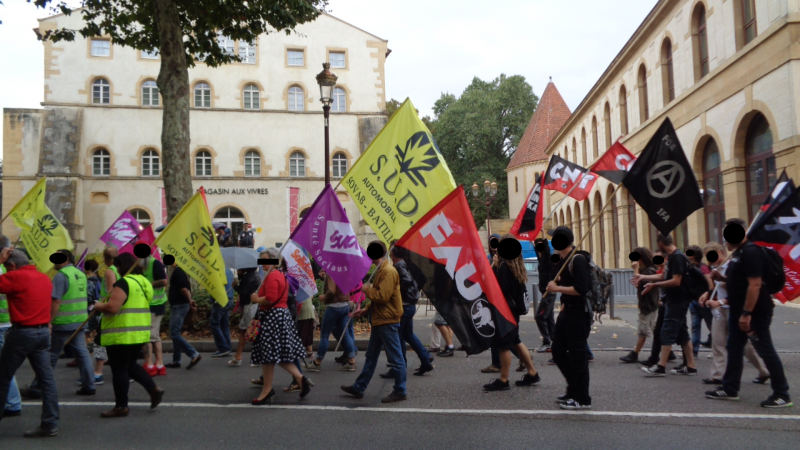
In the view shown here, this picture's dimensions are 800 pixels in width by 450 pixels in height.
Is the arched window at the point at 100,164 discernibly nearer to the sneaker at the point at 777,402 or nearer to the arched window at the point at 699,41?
the arched window at the point at 699,41

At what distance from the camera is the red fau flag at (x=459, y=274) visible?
5.51m

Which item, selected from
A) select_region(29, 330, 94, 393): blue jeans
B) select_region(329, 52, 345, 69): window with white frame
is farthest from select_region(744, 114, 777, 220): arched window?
select_region(329, 52, 345, 69): window with white frame

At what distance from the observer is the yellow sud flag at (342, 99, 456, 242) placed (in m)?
6.97

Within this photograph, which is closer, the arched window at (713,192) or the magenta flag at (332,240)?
the magenta flag at (332,240)

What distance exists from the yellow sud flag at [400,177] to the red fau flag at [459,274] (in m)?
1.28

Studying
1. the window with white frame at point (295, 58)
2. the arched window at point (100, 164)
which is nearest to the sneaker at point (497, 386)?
the arched window at point (100, 164)

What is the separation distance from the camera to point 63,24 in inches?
1391

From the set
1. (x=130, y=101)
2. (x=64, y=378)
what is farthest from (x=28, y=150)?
(x=64, y=378)

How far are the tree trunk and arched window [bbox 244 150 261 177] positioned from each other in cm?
2344

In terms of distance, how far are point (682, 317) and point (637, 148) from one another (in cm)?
1978

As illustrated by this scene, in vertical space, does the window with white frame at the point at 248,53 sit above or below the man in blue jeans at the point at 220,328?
above

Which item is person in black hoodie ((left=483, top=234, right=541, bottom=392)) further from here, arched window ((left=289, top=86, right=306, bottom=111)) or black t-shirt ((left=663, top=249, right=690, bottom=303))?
arched window ((left=289, top=86, right=306, bottom=111))

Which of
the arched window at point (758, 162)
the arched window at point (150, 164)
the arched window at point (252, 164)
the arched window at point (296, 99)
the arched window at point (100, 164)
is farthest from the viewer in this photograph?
the arched window at point (296, 99)

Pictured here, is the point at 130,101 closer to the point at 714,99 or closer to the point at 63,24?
the point at 63,24
